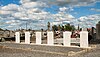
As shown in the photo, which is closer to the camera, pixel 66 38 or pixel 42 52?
pixel 42 52

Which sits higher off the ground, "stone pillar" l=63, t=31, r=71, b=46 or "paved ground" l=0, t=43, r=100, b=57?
"stone pillar" l=63, t=31, r=71, b=46

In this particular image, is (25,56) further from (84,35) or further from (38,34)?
(38,34)

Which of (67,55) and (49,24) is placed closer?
(67,55)

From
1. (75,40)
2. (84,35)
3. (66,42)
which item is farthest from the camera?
(75,40)

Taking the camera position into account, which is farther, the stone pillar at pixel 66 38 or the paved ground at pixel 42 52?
the stone pillar at pixel 66 38

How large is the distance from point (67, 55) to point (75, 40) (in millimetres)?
9919

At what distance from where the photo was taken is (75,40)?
2280 centimetres

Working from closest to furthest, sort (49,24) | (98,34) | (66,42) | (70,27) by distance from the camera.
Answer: (66,42), (98,34), (49,24), (70,27)

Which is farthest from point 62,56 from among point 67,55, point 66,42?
point 66,42

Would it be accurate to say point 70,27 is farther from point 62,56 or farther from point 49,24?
point 62,56

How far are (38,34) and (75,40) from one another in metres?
4.12

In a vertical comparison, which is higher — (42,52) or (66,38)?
(66,38)

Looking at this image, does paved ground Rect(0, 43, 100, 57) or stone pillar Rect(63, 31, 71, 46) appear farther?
stone pillar Rect(63, 31, 71, 46)

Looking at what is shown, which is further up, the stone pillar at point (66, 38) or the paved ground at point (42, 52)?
the stone pillar at point (66, 38)
